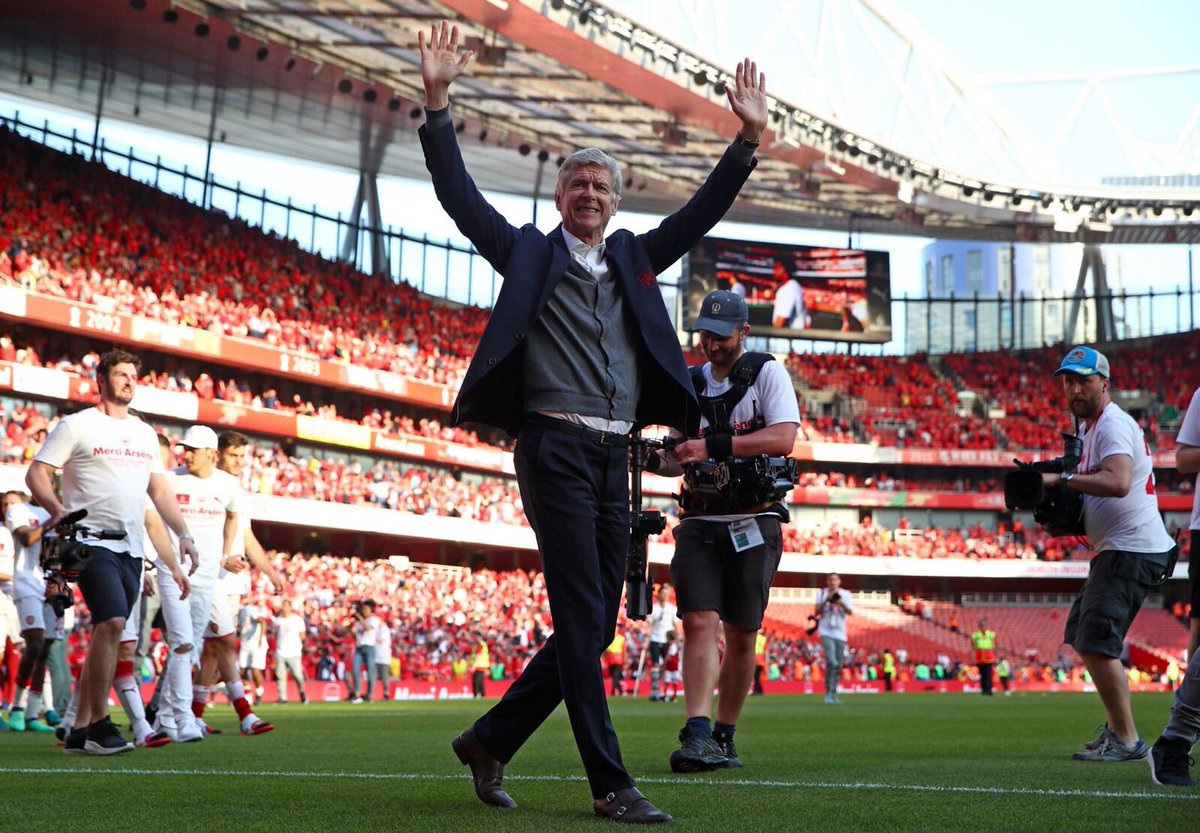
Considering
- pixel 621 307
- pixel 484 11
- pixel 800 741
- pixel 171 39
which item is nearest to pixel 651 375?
pixel 621 307

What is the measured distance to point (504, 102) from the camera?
3919cm

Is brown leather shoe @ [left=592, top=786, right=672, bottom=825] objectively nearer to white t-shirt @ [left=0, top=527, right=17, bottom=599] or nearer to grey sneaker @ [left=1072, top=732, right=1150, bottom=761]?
grey sneaker @ [left=1072, top=732, right=1150, bottom=761]

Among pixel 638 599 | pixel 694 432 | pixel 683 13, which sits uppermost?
pixel 683 13

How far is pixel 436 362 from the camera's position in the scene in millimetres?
46719

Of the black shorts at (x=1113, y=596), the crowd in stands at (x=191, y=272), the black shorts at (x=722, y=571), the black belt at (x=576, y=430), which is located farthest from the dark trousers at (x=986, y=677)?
the black belt at (x=576, y=430)

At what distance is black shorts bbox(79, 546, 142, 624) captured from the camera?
25.6ft

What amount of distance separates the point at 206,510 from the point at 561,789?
549 cm

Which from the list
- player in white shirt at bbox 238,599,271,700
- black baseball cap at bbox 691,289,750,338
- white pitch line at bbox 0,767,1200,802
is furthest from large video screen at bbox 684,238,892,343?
white pitch line at bbox 0,767,1200,802

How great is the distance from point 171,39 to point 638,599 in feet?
106

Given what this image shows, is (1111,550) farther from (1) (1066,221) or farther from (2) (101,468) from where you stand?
(1) (1066,221)

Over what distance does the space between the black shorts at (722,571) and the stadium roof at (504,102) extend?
25.1m

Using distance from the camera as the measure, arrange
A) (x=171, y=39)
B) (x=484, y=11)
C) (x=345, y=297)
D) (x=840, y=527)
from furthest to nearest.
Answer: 1. (x=840, y=527)
2. (x=345, y=297)
3. (x=171, y=39)
4. (x=484, y=11)

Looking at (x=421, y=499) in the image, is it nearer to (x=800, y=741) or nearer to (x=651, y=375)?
(x=800, y=741)

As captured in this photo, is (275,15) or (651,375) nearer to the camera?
(651,375)
